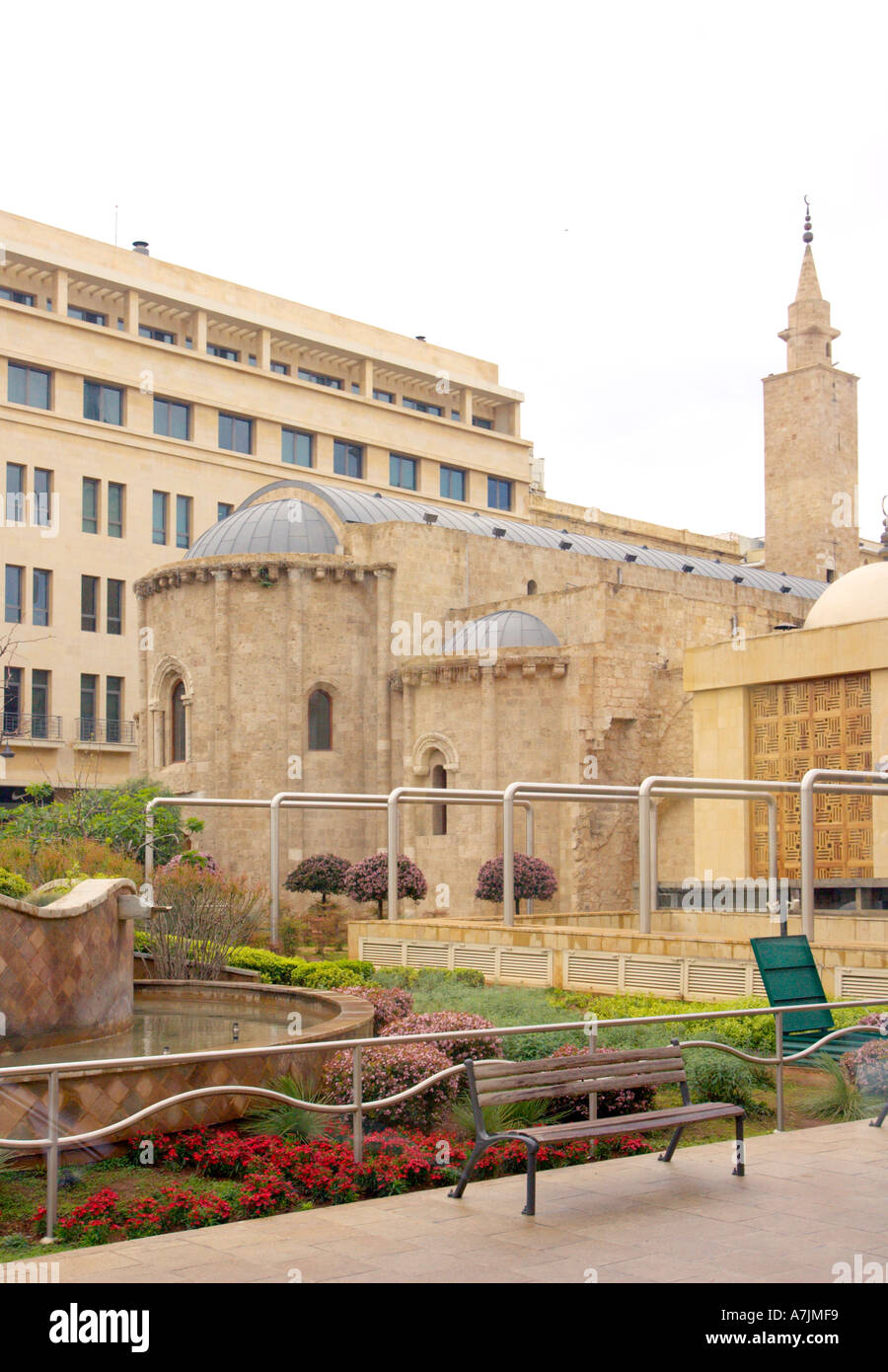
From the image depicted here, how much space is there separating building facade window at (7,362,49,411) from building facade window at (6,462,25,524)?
2358 mm

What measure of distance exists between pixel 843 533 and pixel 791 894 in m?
30.4

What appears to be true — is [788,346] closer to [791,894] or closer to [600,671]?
[600,671]

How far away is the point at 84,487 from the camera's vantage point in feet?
159

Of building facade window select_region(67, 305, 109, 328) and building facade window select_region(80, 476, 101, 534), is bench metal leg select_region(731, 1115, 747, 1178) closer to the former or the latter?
building facade window select_region(80, 476, 101, 534)

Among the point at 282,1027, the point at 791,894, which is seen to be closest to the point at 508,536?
the point at 791,894

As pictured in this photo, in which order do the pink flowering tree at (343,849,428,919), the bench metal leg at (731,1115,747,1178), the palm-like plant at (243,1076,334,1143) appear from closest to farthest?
the bench metal leg at (731,1115,747,1178) → the palm-like plant at (243,1076,334,1143) → the pink flowering tree at (343,849,428,919)

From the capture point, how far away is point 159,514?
50.6 meters

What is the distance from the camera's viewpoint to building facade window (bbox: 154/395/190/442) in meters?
51.4

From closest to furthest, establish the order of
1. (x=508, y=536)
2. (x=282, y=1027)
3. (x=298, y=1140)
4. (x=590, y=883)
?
(x=298, y=1140)
(x=282, y=1027)
(x=590, y=883)
(x=508, y=536)

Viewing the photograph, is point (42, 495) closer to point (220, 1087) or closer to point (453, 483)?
point (453, 483)

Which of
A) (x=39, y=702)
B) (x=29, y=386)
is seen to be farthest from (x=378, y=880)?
(x=29, y=386)

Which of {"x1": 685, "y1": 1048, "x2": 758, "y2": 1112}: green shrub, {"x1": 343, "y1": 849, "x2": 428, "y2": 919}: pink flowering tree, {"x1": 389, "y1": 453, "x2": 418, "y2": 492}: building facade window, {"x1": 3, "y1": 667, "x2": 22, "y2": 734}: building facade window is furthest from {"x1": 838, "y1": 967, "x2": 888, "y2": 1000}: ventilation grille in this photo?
{"x1": 389, "y1": 453, "x2": 418, "y2": 492}: building facade window

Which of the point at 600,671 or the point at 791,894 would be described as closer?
the point at 791,894

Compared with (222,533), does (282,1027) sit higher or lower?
lower
